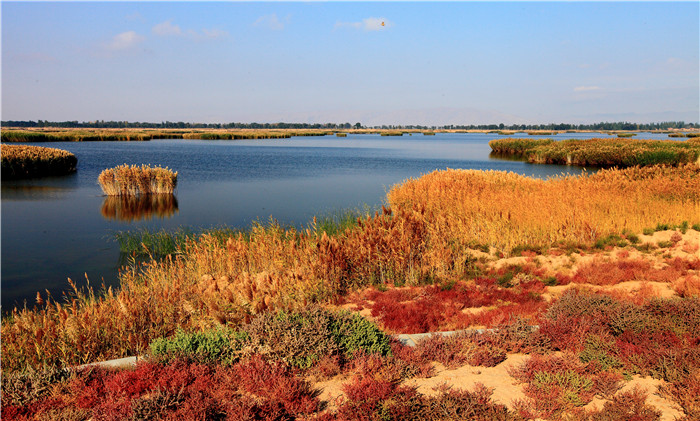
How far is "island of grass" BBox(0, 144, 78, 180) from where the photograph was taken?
28.0m

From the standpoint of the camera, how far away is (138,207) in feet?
65.0

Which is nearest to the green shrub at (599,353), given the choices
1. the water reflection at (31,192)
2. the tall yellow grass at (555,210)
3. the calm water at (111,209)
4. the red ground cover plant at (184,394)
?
the red ground cover plant at (184,394)

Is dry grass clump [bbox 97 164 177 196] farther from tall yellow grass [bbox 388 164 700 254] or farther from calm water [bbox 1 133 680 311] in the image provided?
tall yellow grass [bbox 388 164 700 254]

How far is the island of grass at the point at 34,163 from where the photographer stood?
28.0 metres

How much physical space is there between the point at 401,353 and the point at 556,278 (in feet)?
15.9

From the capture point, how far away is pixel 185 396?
4.04 meters

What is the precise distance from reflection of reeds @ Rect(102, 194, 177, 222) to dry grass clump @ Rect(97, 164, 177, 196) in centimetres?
42

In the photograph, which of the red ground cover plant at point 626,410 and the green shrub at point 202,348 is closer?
the red ground cover plant at point 626,410

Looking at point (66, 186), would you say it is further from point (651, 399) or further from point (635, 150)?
point (635, 150)

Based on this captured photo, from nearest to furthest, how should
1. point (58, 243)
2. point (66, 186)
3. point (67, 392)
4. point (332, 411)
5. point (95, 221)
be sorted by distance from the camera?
1. point (332, 411)
2. point (67, 392)
3. point (58, 243)
4. point (95, 221)
5. point (66, 186)

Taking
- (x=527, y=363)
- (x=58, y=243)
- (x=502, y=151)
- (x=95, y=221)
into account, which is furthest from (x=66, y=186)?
(x=502, y=151)

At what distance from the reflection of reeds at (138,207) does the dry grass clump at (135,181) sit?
0.42 metres

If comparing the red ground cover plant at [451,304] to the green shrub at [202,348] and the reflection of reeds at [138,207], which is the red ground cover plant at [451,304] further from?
the reflection of reeds at [138,207]

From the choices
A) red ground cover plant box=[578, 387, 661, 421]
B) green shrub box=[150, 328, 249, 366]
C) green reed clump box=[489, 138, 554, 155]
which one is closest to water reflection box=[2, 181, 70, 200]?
green shrub box=[150, 328, 249, 366]
